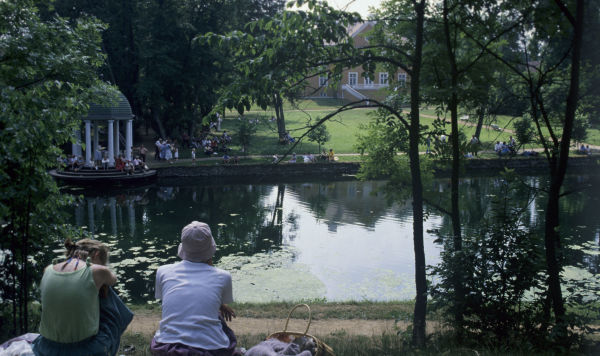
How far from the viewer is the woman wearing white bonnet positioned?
3.43m

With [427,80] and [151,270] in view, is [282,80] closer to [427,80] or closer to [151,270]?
[427,80]

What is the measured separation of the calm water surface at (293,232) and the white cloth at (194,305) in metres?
4.83

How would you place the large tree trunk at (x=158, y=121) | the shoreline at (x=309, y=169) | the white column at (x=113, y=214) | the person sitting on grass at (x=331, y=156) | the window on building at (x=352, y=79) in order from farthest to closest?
the window on building at (x=352, y=79), the large tree trunk at (x=158, y=121), the person sitting on grass at (x=331, y=156), the shoreline at (x=309, y=169), the white column at (x=113, y=214)

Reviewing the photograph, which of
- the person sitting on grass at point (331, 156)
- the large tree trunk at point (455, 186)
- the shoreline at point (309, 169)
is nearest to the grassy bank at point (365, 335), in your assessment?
the large tree trunk at point (455, 186)

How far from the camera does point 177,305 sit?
348cm

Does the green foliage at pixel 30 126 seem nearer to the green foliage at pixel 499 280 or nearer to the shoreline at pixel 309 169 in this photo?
the green foliage at pixel 499 280

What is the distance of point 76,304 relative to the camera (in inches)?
138

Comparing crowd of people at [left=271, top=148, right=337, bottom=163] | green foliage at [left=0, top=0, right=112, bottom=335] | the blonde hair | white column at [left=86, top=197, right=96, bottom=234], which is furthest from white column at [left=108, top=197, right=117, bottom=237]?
the blonde hair

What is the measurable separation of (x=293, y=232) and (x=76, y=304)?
16287mm

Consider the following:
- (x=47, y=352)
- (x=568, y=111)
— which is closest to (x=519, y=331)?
(x=568, y=111)

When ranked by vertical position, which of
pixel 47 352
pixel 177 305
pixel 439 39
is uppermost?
pixel 439 39

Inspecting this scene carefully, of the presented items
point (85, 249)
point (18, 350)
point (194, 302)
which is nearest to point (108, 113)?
point (18, 350)

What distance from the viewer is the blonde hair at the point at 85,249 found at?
3682 mm

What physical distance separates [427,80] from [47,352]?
18.6 ft
